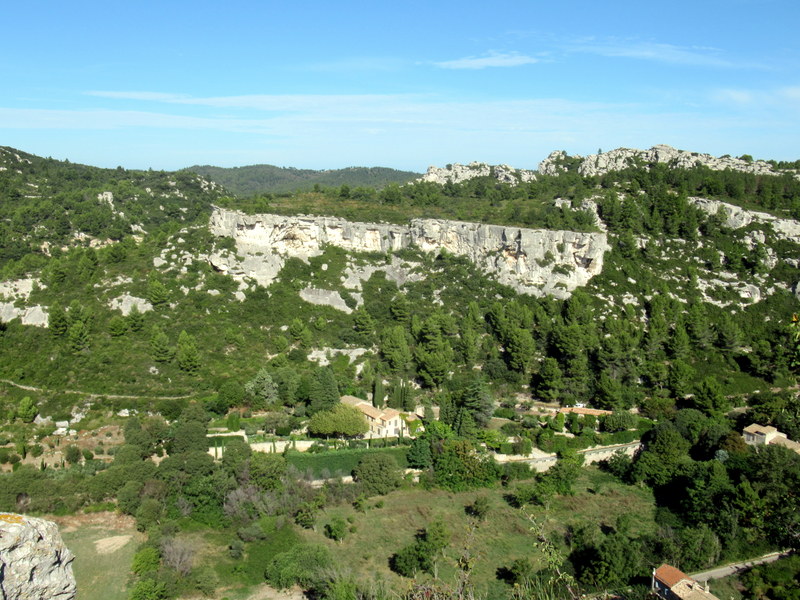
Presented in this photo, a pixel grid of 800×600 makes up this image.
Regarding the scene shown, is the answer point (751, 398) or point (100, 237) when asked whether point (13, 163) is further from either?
point (751, 398)

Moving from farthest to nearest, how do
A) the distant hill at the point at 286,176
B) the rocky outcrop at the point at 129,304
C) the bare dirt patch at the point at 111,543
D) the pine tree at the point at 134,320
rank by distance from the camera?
the distant hill at the point at 286,176, the rocky outcrop at the point at 129,304, the pine tree at the point at 134,320, the bare dirt patch at the point at 111,543

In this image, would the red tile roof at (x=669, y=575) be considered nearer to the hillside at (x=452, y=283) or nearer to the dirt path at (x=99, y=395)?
the hillside at (x=452, y=283)

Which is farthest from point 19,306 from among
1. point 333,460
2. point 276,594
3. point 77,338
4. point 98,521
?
point 276,594

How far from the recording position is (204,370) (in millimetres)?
38844

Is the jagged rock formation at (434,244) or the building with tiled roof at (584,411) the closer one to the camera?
the building with tiled roof at (584,411)

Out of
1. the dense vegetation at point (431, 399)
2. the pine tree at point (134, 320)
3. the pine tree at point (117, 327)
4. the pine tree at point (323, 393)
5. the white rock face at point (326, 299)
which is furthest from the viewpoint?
the white rock face at point (326, 299)

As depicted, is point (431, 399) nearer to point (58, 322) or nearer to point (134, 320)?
point (134, 320)

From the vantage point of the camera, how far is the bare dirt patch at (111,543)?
24531 mm

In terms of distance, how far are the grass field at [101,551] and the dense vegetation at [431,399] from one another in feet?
2.56

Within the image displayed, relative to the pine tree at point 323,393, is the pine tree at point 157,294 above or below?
above

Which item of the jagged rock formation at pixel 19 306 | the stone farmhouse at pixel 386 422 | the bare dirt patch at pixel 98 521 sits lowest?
the bare dirt patch at pixel 98 521

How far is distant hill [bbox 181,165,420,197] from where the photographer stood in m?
138

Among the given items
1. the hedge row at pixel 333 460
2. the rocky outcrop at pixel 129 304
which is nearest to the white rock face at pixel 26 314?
the rocky outcrop at pixel 129 304

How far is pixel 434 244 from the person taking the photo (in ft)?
178
